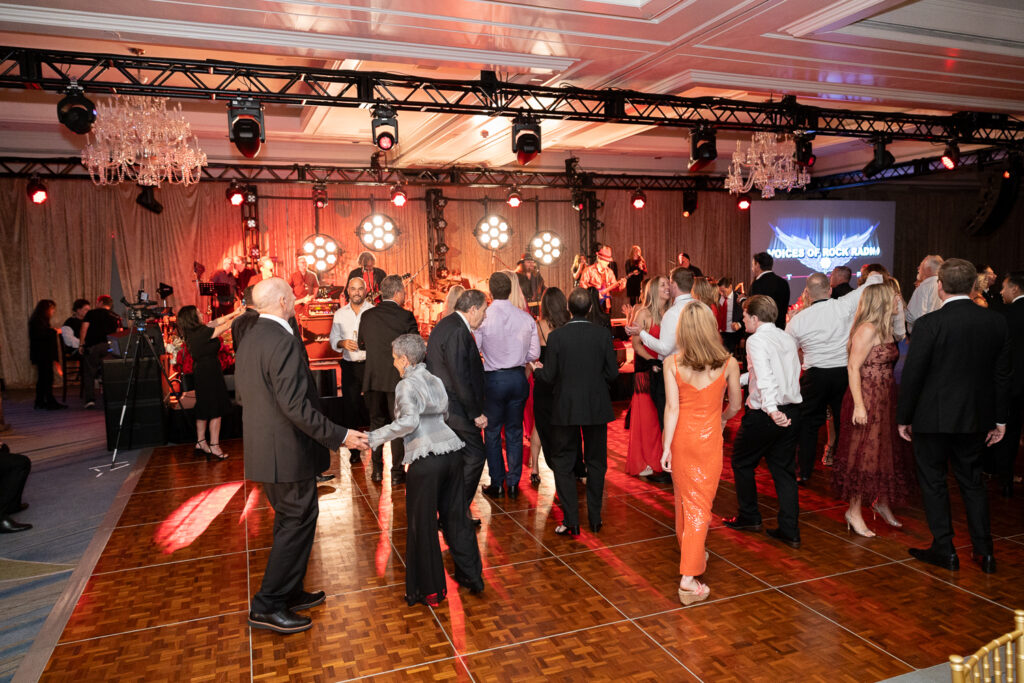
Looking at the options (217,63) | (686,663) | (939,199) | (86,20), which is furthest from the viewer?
(939,199)

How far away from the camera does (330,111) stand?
943 centimetres

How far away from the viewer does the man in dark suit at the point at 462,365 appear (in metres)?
3.88

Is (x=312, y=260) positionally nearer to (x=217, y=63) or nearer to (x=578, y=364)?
(x=217, y=63)

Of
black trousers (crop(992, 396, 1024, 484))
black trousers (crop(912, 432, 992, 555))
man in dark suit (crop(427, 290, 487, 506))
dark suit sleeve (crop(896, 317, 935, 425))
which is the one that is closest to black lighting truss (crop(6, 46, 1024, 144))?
man in dark suit (crop(427, 290, 487, 506))

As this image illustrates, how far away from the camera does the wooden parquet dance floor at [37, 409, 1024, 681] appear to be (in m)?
3.03

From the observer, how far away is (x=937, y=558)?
12.7ft

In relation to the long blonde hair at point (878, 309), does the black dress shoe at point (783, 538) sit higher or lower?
lower

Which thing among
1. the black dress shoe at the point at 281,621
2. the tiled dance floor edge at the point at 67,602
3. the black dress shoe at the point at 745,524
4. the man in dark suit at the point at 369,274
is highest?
the man in dark suit at the point at 369,274

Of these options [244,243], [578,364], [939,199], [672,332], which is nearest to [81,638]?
[578,364]

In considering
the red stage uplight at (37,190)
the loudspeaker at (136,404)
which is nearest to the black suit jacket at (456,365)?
the loudspeaker at (136,404)

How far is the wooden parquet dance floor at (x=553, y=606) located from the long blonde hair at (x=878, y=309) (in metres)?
1.33

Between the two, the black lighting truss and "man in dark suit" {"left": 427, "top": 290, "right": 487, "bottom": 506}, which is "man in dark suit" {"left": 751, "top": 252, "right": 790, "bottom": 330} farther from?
"man in dark suit" {"left": 427, "top": 290, "right": 487, "bottom": 506}

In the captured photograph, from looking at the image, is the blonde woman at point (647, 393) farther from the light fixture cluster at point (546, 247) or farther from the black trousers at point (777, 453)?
the light fixture cluster at point (546, 247)

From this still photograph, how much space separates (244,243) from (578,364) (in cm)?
1008
